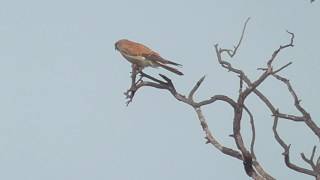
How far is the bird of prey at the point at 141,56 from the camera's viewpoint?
10547 mm

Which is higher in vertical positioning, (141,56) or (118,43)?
(118,43)

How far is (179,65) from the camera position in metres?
9.94

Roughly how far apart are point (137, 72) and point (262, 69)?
203 centimetres

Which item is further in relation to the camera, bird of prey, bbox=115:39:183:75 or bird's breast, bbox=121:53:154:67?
bird's breast, bbox=121:53:154:67

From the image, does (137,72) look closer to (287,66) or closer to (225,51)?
Answer: (225,51)

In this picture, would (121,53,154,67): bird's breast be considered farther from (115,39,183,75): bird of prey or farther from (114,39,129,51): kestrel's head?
(114,39,129,51): kestrel's head

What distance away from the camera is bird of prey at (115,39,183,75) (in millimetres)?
10547

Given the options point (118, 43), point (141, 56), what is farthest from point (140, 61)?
point (118, 43)

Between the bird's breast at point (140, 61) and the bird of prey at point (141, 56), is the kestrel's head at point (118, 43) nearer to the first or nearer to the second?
the bird of prey at point (141, 56)

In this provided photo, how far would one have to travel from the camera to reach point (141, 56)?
35.9 feet

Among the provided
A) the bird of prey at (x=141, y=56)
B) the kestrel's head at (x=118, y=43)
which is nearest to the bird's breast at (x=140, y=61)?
the bird of prey at (x=141, y=56)

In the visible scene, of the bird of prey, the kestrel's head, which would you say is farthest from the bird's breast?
the kestrel's head

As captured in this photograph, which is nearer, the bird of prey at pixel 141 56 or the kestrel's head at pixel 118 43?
the bird of prey at pixel 141 56

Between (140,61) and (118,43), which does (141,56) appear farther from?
(118,43)
